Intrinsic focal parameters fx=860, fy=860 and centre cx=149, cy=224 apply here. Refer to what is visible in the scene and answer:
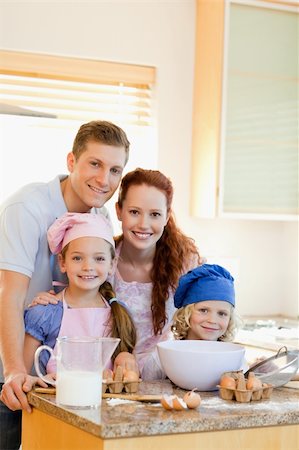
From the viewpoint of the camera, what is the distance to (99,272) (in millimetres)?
2207

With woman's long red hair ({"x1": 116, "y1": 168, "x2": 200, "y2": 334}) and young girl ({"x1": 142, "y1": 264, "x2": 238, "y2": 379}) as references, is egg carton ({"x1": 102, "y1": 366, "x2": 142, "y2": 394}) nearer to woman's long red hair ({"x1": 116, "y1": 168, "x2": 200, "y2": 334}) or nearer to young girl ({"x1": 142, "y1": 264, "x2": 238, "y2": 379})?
young girl ({"x1": 142, "y1": 264, "x2": 238, "y2": 379})

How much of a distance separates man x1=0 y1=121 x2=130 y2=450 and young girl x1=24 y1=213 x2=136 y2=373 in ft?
0.19

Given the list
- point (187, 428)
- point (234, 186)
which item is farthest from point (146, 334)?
point (234, 186)

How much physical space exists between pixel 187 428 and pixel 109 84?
98.9 inches

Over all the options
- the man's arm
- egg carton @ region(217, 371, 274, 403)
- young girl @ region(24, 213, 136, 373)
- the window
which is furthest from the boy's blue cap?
the window

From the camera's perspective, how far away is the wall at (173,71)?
3.68 meters

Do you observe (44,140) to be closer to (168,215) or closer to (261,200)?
(261,200)

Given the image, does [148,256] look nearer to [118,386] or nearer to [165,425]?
[118,386]

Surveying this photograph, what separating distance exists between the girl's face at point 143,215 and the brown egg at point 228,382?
60 centimetres

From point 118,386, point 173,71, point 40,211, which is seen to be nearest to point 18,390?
point 118,386

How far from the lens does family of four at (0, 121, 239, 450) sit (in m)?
2.16

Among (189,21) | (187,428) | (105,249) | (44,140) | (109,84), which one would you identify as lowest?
(187,428)

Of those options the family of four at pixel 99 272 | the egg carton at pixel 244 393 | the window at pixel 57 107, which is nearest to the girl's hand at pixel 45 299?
the family of four at pixel 99 272

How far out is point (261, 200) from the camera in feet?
12.8
